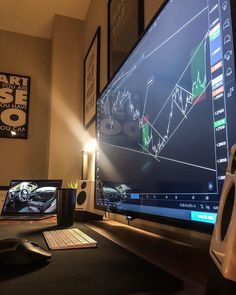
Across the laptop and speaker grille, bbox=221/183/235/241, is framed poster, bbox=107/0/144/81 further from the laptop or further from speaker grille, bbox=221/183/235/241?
speaker grille, bbox=221/183/235/241

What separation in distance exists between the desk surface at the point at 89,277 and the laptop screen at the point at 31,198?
4.07ft

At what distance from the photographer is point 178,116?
0.72 m

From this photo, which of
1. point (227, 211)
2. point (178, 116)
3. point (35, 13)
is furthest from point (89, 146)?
point (227, 211)

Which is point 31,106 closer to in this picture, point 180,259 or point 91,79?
point 91,79

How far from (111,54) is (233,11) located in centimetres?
152

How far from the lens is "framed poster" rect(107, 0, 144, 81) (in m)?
1.51

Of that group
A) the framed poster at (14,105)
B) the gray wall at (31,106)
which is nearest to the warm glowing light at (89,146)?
the gray wall at (31,106)

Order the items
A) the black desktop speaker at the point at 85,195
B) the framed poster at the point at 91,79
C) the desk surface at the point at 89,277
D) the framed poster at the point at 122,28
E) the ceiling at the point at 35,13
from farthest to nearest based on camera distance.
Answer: the ceiling at the point at 35,13
the framed poster at the point at 91,79
the black desktop speaker at the point at 85,195
the framed poster at the point at 122,28
the desk surface at the point at 89,277

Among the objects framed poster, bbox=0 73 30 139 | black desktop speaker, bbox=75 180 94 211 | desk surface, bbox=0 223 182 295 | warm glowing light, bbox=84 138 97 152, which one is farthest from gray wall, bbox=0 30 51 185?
desk surface, bbox=0 223 182 295

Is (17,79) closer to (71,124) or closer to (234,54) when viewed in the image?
(71,124)

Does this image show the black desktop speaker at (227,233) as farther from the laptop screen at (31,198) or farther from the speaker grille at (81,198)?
the laptop screen at (31,198)

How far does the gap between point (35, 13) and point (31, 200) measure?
6.55 feet

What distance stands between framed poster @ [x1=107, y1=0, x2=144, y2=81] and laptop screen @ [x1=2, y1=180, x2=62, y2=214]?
0.84 meters

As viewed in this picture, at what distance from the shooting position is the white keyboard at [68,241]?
0.75 m
